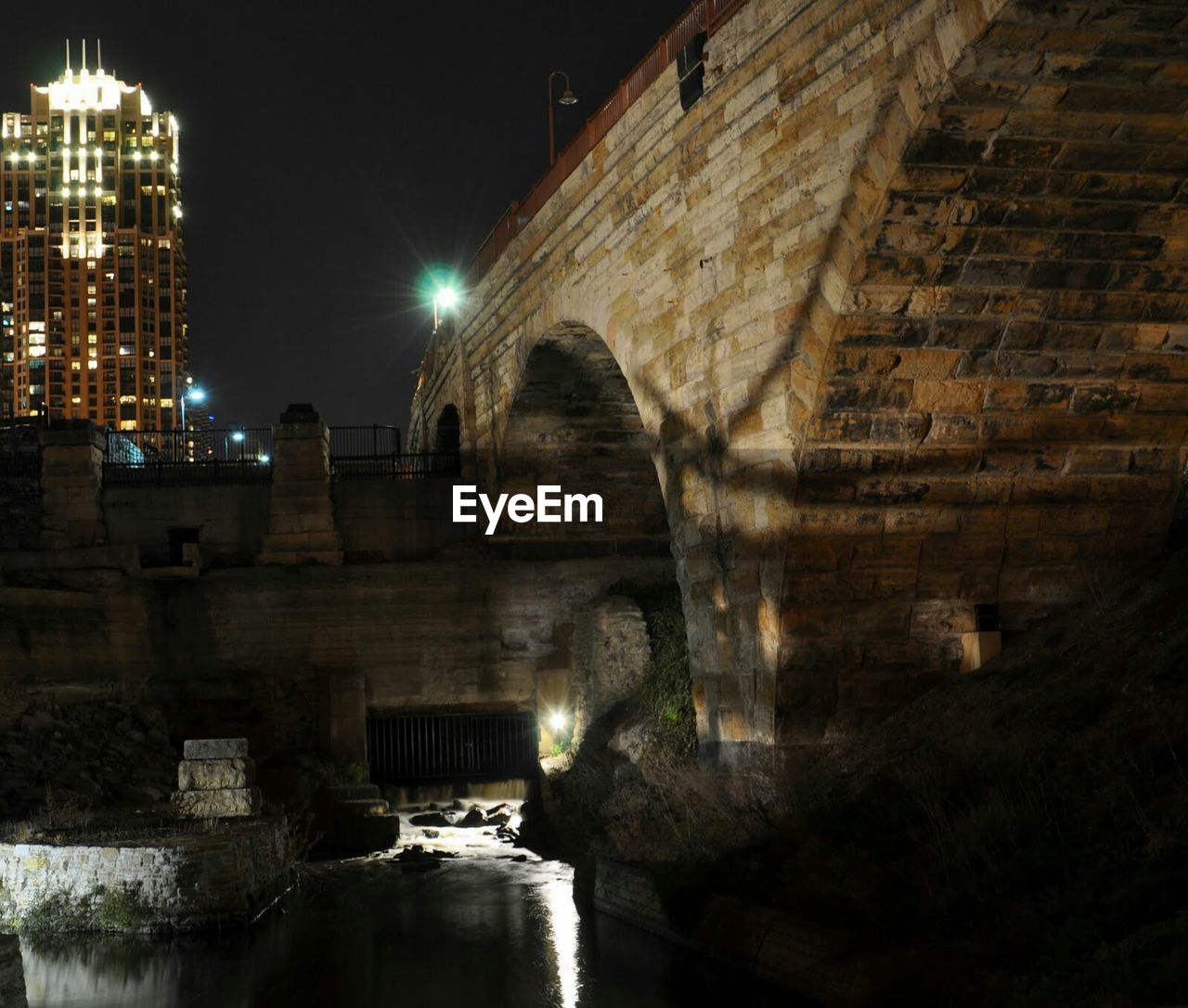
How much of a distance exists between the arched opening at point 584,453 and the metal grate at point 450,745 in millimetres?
3129

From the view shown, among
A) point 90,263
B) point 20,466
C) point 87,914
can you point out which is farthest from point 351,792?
point 90,263

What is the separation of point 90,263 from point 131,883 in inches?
4123

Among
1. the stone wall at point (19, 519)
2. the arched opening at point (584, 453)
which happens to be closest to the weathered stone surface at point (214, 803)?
the arched opening at point (584, 453)

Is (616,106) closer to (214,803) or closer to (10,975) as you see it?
(214,803)

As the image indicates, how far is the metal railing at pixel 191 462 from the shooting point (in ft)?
78.5

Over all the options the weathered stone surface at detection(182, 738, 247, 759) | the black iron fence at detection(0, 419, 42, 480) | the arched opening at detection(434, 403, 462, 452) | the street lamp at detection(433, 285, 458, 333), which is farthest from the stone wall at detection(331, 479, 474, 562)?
the weathered stone surface at detection(182, 738, 247, 759)

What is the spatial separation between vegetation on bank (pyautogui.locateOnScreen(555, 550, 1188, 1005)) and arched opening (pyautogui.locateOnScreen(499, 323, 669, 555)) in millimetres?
7039

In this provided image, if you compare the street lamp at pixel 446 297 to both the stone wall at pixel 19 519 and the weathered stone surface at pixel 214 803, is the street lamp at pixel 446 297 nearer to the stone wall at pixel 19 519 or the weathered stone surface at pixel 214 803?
the stone wall at pixel 19 519

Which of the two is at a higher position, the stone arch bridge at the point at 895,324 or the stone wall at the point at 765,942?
the stone arch bridge at the point at 895,324

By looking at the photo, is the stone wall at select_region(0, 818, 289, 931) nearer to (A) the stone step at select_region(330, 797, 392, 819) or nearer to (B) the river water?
(B) the river water

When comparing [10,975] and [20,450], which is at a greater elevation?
[20,450]

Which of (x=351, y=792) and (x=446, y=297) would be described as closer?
(x=351, y=792)

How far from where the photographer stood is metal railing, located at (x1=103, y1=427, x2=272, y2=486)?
23.9 meters

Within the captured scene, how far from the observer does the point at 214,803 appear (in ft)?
47.8
